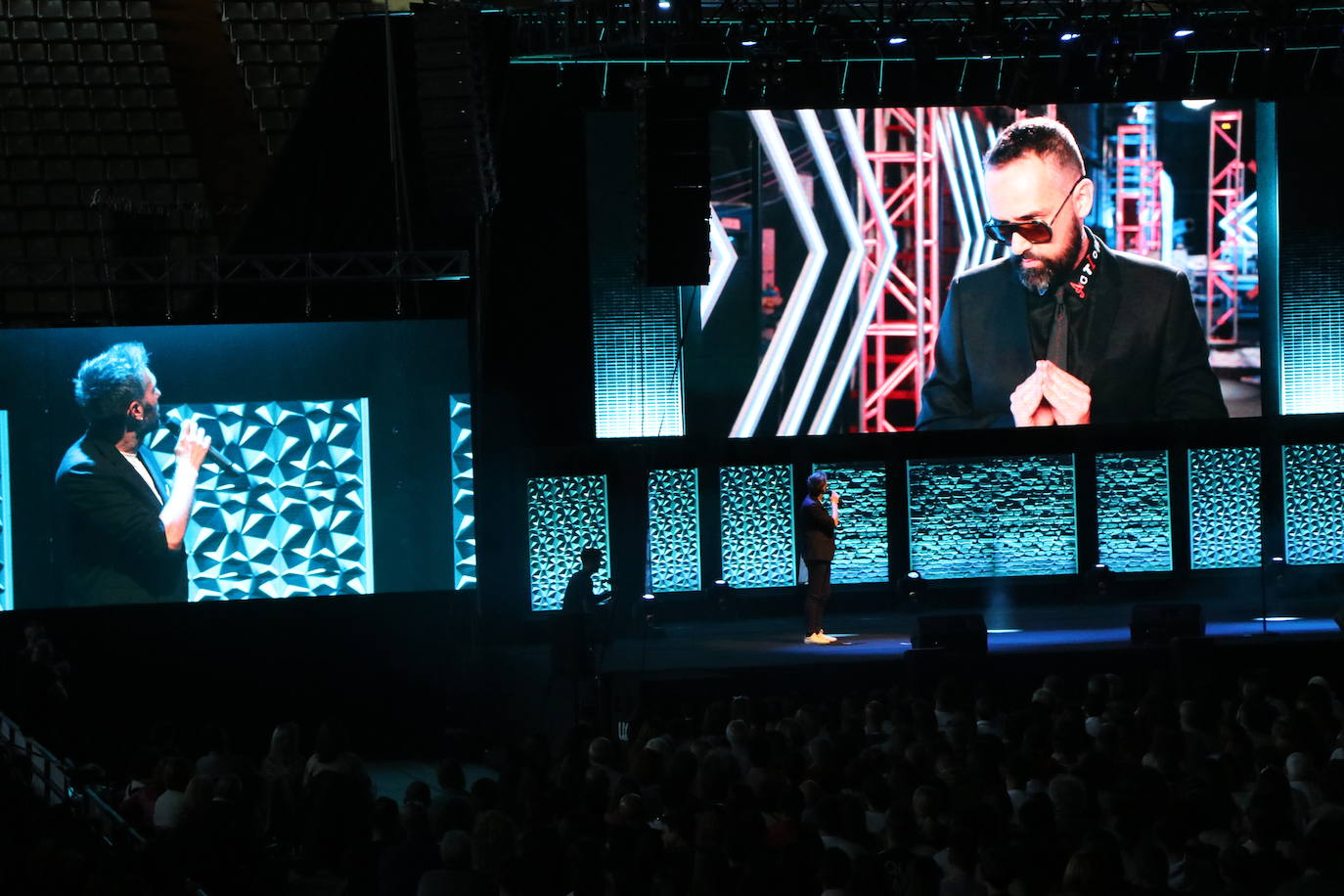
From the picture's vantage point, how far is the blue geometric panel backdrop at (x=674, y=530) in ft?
50.8

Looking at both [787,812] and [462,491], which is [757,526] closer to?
[462,491]

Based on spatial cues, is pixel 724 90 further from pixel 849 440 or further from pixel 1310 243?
pixel 1310 243

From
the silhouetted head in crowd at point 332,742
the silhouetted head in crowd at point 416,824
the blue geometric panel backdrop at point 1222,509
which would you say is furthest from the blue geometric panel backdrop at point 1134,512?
the silhouetted head in crowd at point 416,824

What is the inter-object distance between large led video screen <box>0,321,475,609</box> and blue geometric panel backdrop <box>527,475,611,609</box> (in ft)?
4.70

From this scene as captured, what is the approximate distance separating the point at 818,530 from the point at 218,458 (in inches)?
173

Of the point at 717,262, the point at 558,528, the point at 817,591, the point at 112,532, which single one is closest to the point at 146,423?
the point at 112,532

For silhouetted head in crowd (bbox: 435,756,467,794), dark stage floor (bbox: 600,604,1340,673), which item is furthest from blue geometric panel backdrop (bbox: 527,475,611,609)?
silhouetted head in crowd (bbox: 435,756,467,794)

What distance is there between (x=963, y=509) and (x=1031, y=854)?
1019 cm

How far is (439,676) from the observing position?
13906 millimetres

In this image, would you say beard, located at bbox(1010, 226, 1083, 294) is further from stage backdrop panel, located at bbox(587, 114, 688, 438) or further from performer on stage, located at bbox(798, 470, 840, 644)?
performer on stage, located at bbox(798, 470, 840, 644)

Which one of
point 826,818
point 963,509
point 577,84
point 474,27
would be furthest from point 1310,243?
point 826,818

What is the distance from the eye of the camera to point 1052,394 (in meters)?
15.8

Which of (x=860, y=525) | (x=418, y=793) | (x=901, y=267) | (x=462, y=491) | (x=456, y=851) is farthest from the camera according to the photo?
(x=860, y=525)

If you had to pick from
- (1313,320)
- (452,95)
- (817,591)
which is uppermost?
(452,95)
